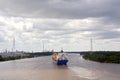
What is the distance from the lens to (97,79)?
35969mm

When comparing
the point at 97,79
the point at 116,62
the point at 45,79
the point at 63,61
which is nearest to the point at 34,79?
the point at 45,79

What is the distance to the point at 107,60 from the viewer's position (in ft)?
272

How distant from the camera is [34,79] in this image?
37.1 m

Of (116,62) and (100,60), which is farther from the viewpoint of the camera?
(100,60)

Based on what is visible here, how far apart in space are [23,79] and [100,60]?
174ft

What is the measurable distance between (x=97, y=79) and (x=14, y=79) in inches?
380

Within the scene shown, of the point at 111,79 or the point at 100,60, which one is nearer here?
the point at 111,79

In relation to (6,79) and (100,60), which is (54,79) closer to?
(6,79)

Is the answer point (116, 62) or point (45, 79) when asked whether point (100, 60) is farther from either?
point (45, 79)

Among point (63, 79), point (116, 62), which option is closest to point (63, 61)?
point (116, 62)

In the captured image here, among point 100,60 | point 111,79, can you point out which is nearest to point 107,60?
point 100,60

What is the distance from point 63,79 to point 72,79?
107 centimetres

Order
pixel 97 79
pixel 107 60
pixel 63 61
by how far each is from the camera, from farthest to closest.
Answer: pixel 107 60
pixel 63 61
pixel 97 79

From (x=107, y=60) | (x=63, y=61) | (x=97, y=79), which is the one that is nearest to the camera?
(x=97, y=79)
